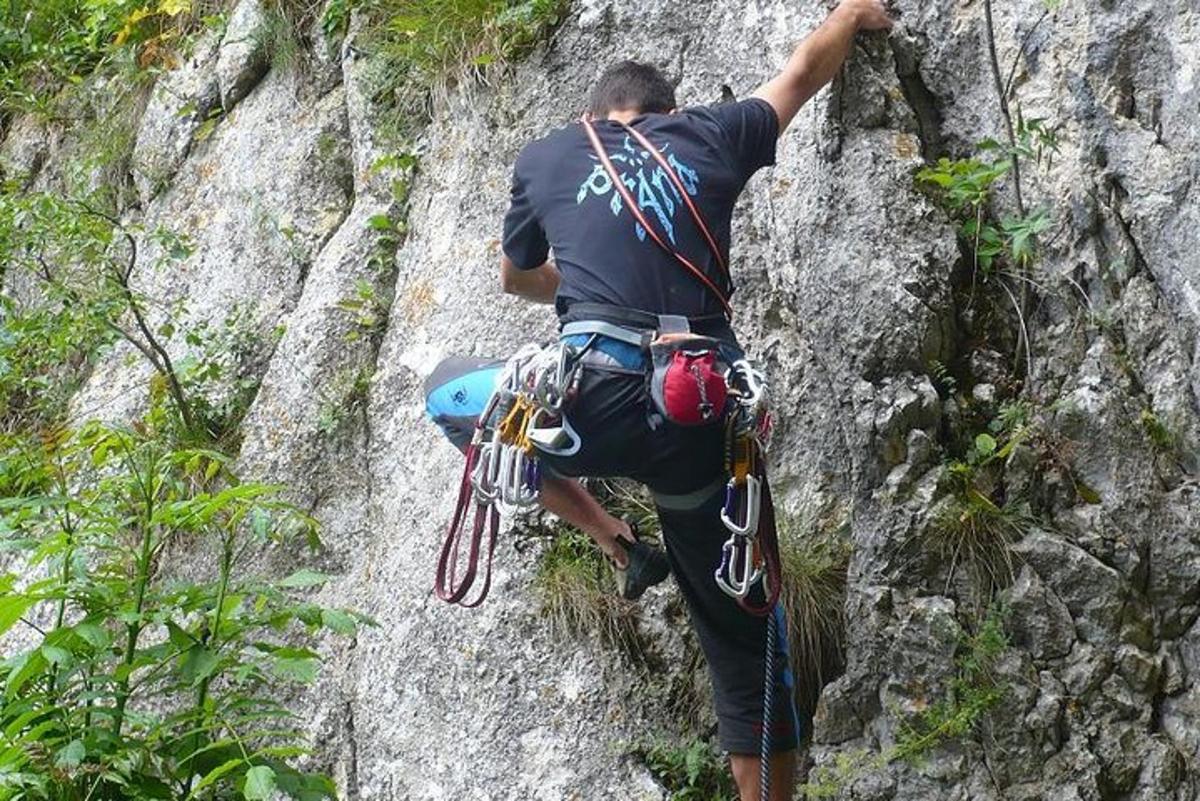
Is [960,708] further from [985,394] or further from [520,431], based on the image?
[520,431]

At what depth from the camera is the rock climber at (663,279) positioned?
469cm

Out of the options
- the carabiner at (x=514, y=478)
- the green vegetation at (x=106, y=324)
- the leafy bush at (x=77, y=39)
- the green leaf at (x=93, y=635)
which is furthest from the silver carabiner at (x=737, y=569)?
the leafy bush at (x=77, y=39)

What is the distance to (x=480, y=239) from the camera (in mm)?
6746

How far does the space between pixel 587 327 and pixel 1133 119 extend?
2330 mm

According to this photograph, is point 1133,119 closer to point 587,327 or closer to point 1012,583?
point 1012,583

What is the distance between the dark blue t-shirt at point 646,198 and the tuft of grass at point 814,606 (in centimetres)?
124

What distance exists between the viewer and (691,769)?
5.38 metres

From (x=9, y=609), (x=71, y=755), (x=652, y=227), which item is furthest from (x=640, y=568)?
(x=9, y=609)

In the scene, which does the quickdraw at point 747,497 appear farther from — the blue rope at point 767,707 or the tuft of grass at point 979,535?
the tuft of grass at point 979,535

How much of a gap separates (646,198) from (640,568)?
1.43m

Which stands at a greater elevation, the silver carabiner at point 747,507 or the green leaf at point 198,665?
the silver carabiner at point 747,507

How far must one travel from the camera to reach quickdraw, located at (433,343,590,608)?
15.2 ft

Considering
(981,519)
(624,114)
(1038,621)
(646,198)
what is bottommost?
(1038,621)

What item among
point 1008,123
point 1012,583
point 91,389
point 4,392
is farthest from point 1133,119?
point 4,392
